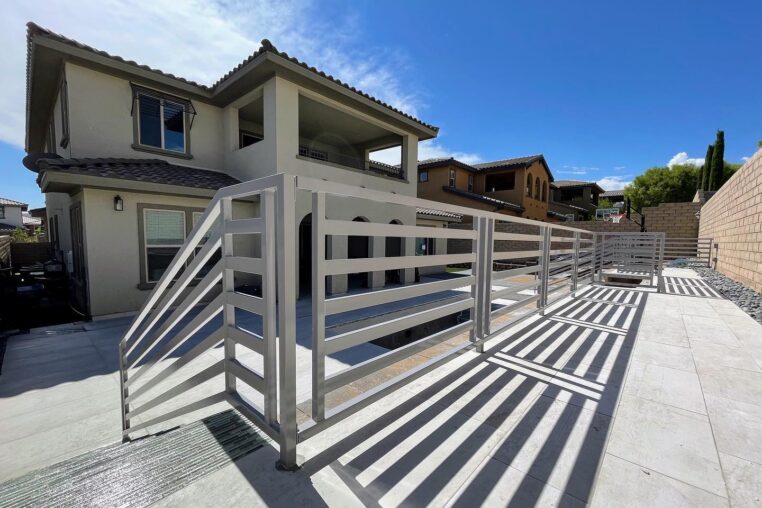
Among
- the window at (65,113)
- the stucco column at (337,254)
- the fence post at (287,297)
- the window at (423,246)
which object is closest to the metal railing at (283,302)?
the fence post at (287,297)

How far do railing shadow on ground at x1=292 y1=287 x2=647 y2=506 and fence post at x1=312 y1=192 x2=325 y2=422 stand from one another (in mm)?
389

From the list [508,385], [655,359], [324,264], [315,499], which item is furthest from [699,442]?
[324,264]

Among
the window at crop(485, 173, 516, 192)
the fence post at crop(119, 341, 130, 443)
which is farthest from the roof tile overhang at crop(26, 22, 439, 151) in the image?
the window at crop(485, 173, 516, 192)

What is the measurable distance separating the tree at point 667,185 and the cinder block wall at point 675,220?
15360 millimetres

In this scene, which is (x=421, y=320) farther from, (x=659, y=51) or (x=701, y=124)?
(x=701, y=124)

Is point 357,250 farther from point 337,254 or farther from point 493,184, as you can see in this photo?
point 493,184

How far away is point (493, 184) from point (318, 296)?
23.6 meters

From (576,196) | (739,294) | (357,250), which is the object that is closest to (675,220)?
(739,294)

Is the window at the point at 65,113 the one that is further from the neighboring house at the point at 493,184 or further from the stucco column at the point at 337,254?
the neighboring house at the point at 493,184

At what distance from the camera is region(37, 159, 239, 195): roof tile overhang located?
209 inches

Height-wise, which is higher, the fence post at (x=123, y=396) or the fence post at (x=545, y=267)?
the fence post at (x=545, y=267)

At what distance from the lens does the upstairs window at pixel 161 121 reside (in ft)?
23.4

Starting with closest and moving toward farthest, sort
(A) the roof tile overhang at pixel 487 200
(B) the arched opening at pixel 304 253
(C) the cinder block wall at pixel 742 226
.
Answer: (C) the cinder block wall at pixel 742 226, (B) the arched opening at pixel 304 253, (A) the roof tile overhang at pixel 487 200

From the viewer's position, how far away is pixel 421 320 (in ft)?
7.54
